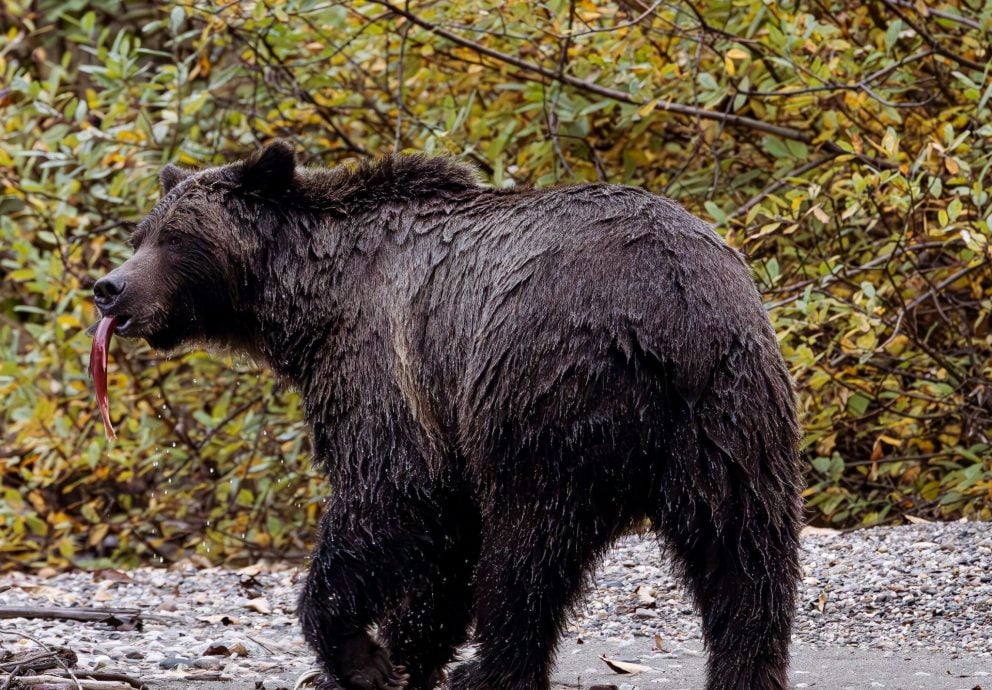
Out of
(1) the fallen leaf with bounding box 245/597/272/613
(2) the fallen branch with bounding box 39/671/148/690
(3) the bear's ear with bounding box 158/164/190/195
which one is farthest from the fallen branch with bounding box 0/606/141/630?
(3) the bear's ear with bounding box 158/164/190/195

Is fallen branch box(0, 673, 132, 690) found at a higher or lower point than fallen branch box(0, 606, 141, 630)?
higher

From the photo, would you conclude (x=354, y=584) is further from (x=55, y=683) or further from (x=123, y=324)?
(x=123, y=324)

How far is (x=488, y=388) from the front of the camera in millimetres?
4258

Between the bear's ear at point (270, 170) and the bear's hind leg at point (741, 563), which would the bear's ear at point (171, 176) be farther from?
the bear's hind leg at point (741, 563)

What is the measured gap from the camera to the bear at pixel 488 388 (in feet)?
13.2

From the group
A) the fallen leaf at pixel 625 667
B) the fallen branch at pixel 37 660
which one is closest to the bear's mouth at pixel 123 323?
the fallen branch at pixel 37 660

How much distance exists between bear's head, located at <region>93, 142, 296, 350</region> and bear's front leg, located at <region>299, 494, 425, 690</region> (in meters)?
1.00

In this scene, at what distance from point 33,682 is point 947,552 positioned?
14.0ft

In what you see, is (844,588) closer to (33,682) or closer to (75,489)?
(33,682)

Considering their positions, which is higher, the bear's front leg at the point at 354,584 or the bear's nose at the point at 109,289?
the bear's nose at the point at 109,289

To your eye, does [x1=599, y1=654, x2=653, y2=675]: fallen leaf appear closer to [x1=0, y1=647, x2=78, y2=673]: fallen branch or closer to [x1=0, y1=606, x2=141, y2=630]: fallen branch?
[x1=0, y1=647, x2=78, y2=673]: fallen branch

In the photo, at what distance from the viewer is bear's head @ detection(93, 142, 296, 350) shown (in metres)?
4.98

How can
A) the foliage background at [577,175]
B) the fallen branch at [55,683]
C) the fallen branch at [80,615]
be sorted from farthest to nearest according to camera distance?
the foliage background at [577,175]
the fallen branch at [80,615]
the fallen branch at [55,683]

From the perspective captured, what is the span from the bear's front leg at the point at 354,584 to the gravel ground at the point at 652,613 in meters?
0.74
